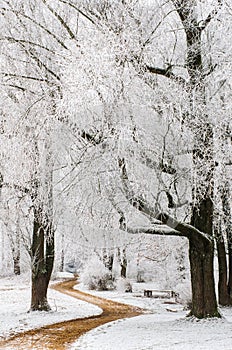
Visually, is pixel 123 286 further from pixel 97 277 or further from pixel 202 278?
pixel 202 278

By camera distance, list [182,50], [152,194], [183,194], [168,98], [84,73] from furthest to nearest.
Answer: [182,50] → [183,194] → [152,194] → [168,98] → [84,73]

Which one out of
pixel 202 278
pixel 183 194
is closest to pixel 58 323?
pixel 202 278

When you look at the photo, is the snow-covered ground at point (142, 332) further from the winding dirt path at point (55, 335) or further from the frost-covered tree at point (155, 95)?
the frost-covered tree at point (155, 95)

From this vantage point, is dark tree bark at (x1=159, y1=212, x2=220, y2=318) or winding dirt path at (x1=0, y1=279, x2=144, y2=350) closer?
winding dirt path at (x1=0, y1=279, x2=144, y2=350)

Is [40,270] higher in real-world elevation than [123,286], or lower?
higher

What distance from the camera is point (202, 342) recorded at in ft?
26.4

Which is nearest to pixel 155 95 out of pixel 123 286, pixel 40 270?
pixel 40 270

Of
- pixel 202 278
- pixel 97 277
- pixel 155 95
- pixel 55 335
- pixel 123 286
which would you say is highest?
pixel 155 95

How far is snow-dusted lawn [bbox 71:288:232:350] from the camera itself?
25.9 feet

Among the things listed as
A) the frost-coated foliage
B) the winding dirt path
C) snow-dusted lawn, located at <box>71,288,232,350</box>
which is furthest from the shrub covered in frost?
snow-dusted lawn, located at <box>71,288,232,350</box>

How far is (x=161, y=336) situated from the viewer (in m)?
8.98

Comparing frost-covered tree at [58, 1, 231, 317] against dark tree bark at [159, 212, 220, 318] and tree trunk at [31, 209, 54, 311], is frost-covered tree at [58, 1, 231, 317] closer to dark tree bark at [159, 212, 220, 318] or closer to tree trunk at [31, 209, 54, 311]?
dark tree bark at [159, 212, 220, 318]

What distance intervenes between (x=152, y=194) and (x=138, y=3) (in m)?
4.04

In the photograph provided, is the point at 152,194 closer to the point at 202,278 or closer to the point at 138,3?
the point at 202,278
